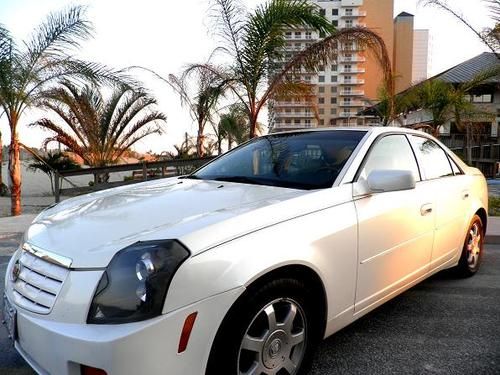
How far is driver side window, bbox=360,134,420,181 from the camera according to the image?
3.02 metres

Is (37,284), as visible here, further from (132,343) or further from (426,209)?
(426,209)

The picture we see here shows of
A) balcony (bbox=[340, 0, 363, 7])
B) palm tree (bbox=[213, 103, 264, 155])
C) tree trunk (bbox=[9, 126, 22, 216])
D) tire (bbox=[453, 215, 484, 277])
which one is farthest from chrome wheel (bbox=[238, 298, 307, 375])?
balcony (bbox=[340, 0, 363, 7])

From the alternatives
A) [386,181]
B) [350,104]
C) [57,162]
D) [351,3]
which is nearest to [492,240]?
[386,181]

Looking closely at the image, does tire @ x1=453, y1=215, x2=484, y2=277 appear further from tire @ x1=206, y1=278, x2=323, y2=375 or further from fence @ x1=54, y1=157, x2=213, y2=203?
fence @ x1=54, y1=157, x2=213, y2=203

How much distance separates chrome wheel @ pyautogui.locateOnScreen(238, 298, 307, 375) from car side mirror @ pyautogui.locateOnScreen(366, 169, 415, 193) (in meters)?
0.93

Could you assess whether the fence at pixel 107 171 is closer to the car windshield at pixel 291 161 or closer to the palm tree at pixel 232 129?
the car windshield at pixel 291 161

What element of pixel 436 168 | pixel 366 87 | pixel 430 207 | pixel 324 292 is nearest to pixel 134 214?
pixel 324 292

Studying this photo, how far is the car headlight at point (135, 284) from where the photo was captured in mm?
1742

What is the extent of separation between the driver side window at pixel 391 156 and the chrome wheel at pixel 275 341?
1080 millimetres

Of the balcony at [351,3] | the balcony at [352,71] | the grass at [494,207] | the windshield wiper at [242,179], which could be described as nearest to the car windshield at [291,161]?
the windshield wiper at [242,179]

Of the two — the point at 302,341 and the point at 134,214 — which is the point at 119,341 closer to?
the point at 134,214

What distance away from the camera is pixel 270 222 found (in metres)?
2.17

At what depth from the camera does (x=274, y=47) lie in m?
8.67

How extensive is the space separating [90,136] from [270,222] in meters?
11.9
